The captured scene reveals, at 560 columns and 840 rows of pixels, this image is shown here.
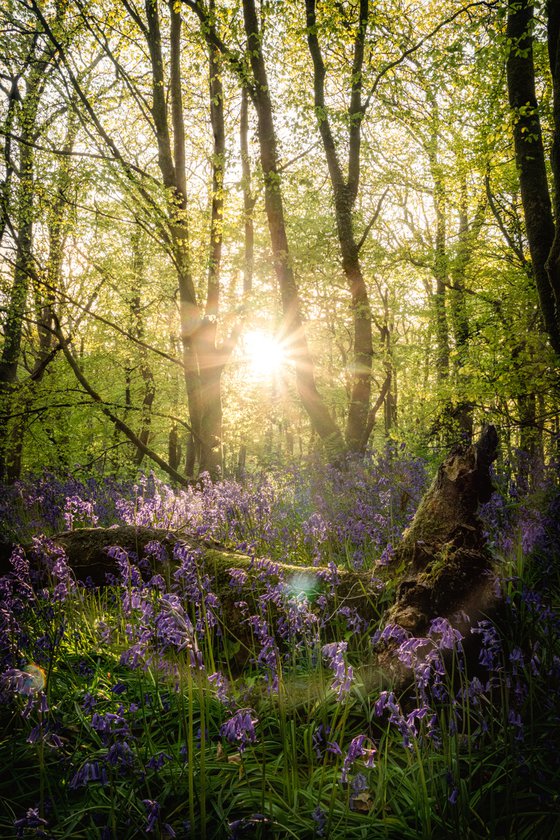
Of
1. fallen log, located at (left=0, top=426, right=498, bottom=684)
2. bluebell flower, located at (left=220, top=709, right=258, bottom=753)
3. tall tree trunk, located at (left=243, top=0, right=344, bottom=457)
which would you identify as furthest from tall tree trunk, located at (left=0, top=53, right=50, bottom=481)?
Answer: bluebell flower, located at (left=220, top=709, right=258, bottom=753)

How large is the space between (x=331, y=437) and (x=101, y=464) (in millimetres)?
5431

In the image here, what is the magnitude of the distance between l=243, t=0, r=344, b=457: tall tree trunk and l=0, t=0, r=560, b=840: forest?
8 cm

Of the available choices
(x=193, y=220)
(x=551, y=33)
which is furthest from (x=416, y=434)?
(x=193, y=220)

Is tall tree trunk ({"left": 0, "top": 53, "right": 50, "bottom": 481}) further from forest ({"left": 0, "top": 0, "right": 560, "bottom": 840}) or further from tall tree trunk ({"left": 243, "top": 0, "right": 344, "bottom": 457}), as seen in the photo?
tall tree trunk ({"left": 243, "top": 0, "right": 344, "bottom": 457})

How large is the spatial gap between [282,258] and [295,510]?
6.09m

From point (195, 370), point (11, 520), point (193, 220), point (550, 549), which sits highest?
point (193, 220)

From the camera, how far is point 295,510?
7121 mm

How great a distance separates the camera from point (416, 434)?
29.4 ft

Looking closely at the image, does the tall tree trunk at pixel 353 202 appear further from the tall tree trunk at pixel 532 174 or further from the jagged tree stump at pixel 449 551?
the jagged tree stump at pixel 449 551

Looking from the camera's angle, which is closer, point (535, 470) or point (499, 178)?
point (535, 470)

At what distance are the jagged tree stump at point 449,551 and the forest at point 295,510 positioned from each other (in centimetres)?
2

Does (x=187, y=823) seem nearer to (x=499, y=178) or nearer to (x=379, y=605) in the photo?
(x=379, y=605)

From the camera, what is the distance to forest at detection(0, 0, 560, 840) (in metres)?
1.85

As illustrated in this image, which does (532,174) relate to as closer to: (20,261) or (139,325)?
(139,325)
